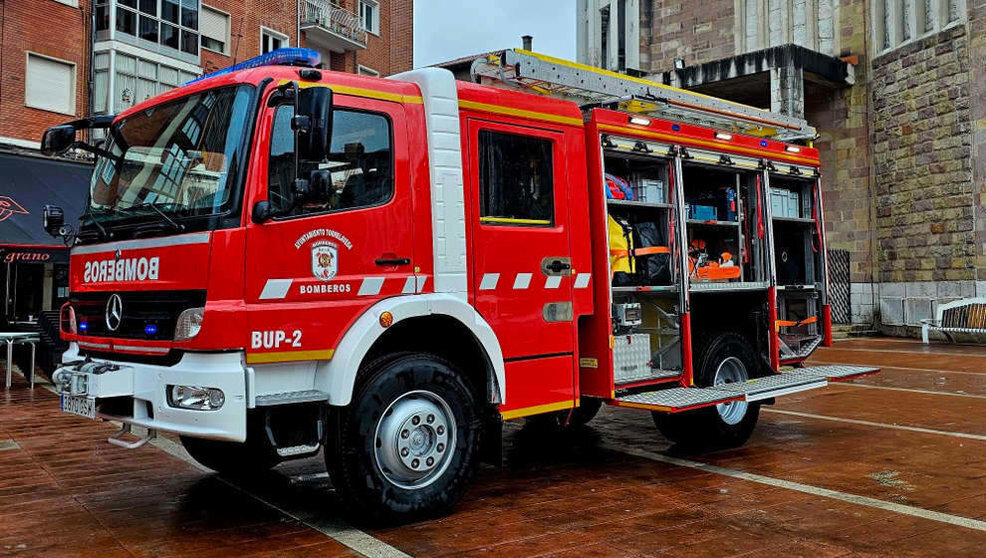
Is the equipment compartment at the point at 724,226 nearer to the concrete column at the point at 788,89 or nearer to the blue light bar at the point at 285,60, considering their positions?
the blue light bar at the point at 285,60

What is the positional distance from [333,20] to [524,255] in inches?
944

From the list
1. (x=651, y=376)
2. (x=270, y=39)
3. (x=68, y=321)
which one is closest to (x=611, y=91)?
(x=651, y=376)

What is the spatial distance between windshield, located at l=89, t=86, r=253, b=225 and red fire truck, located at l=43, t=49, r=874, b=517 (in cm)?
2

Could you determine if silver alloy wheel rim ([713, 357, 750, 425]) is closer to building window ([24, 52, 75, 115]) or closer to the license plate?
the license plate

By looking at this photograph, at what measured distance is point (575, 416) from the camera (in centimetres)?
842

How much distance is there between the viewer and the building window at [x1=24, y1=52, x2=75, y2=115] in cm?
1914

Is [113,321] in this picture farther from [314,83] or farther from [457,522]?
[457,522]

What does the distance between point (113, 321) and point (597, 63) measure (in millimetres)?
29139

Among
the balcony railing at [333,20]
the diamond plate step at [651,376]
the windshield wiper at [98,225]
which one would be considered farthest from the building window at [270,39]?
the diamond plate step at [651,376]

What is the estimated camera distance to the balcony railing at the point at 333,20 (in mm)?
27009

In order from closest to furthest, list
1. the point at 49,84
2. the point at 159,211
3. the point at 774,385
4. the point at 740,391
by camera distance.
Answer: the point at 159,211, the point at 740,391, the point at 774,385, the point at 49,84

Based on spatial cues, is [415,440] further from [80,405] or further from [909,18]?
[909,18]

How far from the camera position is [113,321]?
526 centimetres

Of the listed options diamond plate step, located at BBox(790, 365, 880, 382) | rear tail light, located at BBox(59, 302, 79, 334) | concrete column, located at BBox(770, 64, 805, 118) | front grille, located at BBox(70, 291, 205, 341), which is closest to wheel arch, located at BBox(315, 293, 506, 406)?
front grille, located at BBox(70, 291, 205, 341)
